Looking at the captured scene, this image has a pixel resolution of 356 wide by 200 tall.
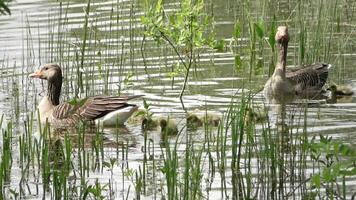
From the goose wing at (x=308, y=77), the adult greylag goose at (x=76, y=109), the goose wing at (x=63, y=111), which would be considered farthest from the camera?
the goose wing at (x=308, y=77)

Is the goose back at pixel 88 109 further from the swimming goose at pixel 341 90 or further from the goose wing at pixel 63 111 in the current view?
the swimming goose at pixel 341 90

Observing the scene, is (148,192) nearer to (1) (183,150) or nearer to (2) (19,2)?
(1) (183,150)

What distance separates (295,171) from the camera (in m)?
10.4

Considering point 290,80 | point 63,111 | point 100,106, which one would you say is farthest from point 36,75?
point 290,80

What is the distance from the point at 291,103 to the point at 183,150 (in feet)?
11.3

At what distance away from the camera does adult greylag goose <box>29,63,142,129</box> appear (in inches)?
544

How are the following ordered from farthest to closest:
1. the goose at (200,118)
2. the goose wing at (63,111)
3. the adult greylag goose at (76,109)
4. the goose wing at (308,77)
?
the goose wing at (308,77) < the goose wing at (63,111) < the adult greylag goose at (76,109) < the goose at (200,118)

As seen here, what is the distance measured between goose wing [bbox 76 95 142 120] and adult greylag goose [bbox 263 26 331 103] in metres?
2.23

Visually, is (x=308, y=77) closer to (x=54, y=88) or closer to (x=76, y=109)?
(x=76, y=109)

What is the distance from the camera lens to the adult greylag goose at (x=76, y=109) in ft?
45.4

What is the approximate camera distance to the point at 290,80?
15531mm

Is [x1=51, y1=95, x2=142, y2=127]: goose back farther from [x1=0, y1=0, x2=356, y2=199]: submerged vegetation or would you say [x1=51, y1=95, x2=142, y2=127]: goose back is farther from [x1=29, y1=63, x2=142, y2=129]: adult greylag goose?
[x1=0, y1=0, x2=356, y2=199]: submerged vegetation

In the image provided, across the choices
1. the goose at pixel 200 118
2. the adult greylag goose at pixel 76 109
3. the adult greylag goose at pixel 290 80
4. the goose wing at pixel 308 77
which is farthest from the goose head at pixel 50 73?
the goose wing at pixel 308 77

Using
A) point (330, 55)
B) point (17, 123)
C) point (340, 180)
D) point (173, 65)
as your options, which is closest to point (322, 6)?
point (330, 55)
